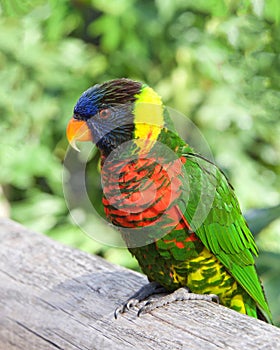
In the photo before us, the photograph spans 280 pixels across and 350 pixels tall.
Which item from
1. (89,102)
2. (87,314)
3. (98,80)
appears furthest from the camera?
(98,80)

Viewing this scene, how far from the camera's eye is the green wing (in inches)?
50.2

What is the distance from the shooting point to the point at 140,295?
1.24 metres

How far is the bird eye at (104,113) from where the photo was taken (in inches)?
50.2

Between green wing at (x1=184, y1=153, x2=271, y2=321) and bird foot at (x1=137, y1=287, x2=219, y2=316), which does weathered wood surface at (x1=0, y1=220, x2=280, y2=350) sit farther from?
green wing at (x1=184, y1=153, x2=271, y2=321)

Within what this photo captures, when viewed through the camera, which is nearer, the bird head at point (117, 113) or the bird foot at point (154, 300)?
the bird foot at point (154, 300)

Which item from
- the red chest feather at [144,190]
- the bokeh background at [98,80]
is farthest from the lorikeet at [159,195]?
the bokeh background at [98,80]

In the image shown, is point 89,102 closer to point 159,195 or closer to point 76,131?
point 76,131

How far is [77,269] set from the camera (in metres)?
1.35

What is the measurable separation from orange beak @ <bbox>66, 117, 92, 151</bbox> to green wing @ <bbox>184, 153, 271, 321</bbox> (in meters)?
0.23

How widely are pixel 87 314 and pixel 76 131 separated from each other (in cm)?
→ 41

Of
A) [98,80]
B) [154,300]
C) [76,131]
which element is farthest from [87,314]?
Result: [98,80]

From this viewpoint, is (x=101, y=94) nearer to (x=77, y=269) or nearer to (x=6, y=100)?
(x=77, y=269)

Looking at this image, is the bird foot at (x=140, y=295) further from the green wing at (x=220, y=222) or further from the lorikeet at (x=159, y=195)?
the green wing at (x=220, y=222)

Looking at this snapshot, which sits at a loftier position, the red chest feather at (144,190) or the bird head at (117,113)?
the bird head at (117,113)
